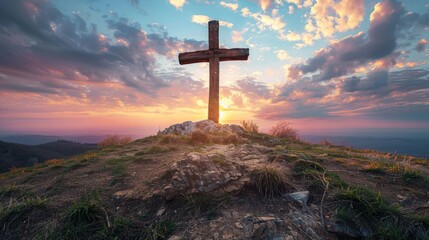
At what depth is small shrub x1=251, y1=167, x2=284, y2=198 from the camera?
3748 mm

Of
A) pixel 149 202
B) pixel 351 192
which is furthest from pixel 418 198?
pixel 149 202

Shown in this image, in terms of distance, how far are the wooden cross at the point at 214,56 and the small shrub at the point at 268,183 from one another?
306 inches

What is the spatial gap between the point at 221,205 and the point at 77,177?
3.75 metres

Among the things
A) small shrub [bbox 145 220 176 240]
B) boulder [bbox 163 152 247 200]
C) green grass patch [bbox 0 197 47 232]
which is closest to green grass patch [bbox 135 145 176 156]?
boulder [bbox 163 152 247 200]

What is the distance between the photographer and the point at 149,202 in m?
3.65

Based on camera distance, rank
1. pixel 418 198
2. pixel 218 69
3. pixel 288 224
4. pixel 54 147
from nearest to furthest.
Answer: pixel 288 224
pixel 418 198
pixel 218 69
pixel 54 147

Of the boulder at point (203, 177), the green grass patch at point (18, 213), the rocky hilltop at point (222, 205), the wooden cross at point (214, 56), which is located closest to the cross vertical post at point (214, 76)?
the wooden cross at point (214, 56)

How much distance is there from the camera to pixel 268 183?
381 centimetres

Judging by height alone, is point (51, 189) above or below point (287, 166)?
below

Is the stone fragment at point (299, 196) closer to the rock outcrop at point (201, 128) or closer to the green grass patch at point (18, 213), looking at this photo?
the green grass patch at point (18, 213)

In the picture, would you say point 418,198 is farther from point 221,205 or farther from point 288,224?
point 221,205

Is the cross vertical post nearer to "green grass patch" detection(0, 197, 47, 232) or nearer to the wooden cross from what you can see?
the wooden cross

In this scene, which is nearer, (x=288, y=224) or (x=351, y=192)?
(x=288, y=224)

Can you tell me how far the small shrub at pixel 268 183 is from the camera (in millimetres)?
3748
